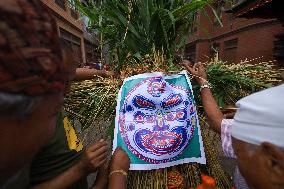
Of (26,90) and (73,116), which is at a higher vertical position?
(26,90)

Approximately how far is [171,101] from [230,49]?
44.3 ft

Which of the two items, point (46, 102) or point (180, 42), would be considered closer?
point (46, 102)

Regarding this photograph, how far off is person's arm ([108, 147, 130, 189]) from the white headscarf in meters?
0.83

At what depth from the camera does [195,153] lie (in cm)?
201

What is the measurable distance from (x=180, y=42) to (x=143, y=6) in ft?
1.54

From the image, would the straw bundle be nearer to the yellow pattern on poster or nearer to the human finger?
the yellow pattern on poster

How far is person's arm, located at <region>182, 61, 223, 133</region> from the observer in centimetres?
192

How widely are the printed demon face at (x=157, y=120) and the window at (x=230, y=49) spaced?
12435 mm

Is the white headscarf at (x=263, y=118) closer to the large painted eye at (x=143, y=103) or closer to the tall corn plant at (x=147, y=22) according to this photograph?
the large painted eye at (x=143, y=103)

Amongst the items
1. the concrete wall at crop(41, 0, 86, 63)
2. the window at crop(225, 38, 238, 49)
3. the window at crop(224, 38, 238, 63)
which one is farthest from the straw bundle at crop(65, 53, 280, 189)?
the window at crop(225, 38, 238, 49)

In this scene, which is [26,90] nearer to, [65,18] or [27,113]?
[27,113]

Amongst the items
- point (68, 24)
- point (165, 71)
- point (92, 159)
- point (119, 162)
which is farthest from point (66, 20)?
point (92, 159)

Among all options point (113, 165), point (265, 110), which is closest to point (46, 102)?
point (265, 110)

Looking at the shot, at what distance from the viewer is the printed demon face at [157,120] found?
195cm
